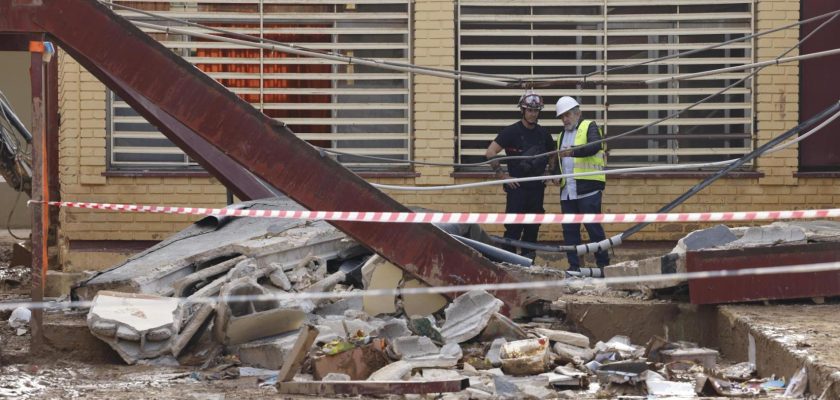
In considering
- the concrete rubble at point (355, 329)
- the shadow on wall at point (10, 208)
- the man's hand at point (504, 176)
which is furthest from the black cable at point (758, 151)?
the shadow on wall at point (10, 208)

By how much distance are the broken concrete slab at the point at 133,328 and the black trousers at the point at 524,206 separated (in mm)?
4809

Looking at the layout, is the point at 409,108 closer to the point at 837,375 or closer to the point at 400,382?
the point at 400,382

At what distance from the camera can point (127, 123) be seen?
46.3ft

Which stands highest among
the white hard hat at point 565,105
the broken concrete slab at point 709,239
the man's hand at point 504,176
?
the white hard hat at point 565,105

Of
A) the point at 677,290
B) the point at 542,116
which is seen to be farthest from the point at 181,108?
the point at 542,116

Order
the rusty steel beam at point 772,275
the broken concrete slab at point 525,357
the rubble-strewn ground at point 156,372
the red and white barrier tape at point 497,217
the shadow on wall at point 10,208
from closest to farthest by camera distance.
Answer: the rubble-strewn ground at point 156,372, the red and white barrier tape at point 497,217, the broken concrete slab at point 525,357, the rusty steel beam at point 772,275, the shadow on wall at point 10,208

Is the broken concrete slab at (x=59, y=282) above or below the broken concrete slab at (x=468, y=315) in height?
below

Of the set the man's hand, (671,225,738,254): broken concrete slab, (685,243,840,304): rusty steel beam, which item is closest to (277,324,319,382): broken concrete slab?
(685,243,840,304): rusty steel beam

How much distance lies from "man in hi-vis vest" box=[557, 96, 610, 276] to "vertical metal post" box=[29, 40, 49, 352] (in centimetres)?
509

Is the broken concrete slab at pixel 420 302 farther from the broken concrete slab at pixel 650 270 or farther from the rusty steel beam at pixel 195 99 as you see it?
the broken concrete slab at pixel 650 270

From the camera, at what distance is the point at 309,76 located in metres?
14.0

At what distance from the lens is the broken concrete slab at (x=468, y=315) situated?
880cm

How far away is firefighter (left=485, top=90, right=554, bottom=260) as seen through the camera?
12.8 m

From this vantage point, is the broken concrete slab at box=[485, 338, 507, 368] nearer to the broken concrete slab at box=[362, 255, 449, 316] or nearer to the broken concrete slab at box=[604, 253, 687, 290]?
the broken concrete slab at box=[362, 255, 449, 316]
